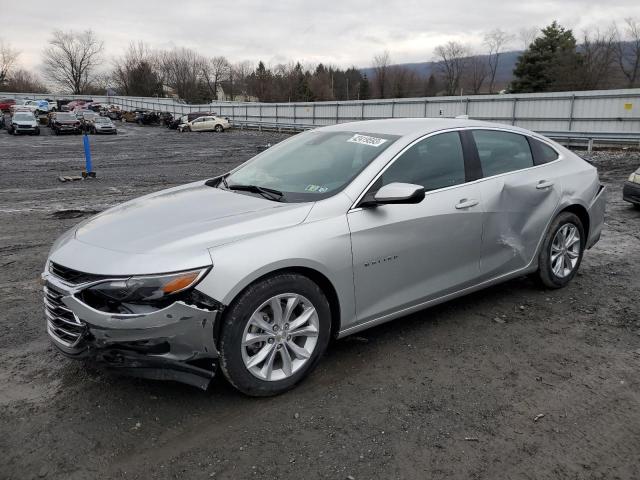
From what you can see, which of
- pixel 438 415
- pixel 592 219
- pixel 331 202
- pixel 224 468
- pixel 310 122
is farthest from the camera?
pixel 310 122

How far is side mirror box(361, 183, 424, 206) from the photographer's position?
3.43 metres

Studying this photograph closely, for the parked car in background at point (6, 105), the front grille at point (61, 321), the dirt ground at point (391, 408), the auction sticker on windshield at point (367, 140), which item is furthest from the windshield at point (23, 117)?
the front grille at point (61, 321)

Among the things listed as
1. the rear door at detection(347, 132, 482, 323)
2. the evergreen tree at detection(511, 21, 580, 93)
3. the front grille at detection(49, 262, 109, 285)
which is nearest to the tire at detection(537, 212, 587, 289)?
the rear door at detection(347, 132, 482, 323)

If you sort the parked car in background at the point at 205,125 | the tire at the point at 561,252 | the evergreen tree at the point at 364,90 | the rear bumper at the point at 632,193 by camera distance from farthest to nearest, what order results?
the evergreen tree at the point at 364,90 < the parked car in background at the point at 205,125 < the rear bumper at the point at 632,193 < the tire at the point at 561,252

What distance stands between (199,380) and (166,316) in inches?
16.3

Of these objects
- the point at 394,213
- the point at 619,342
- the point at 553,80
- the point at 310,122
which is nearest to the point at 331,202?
the point at 394,213

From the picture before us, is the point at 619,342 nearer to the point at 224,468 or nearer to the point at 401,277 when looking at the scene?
the point at 401,277

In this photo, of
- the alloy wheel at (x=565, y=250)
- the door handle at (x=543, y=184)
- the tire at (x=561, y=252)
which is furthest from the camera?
the alloy wheel at (x=565, y=250)

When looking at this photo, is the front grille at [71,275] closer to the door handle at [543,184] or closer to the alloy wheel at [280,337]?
the alloy wheel at [280,337]

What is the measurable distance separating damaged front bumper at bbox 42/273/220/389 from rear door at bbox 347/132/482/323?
107 centimetres

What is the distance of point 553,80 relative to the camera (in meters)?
45.2

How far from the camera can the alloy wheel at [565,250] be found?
16.3ft

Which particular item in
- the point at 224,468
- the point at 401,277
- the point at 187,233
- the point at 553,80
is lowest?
the point at 224,468

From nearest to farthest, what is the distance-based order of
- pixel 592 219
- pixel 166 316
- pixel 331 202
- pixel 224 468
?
pixel 224 468
pixel 166 316
pixel 331 202
pixel 592 219
